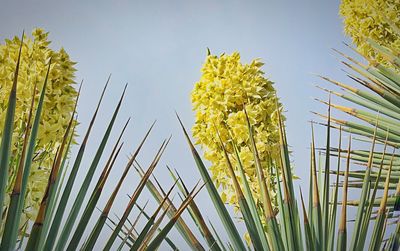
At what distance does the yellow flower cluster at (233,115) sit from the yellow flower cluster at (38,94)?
32.3 inches

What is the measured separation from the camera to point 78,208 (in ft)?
3.76

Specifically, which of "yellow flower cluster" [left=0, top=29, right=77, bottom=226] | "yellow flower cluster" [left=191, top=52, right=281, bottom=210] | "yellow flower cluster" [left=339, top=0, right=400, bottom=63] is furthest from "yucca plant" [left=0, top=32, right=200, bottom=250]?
"yellow flower cluster" [left=339, top=0, right=400, bottom=63]

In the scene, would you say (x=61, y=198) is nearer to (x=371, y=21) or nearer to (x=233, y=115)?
(x=233, y=115)

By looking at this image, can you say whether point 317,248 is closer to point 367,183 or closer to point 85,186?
point 367,183

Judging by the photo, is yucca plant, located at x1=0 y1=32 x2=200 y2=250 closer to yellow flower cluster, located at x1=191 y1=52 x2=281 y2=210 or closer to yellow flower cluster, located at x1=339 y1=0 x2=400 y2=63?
yellow flower cluster, located at x1=191 y1=52 x2=281 y2=210

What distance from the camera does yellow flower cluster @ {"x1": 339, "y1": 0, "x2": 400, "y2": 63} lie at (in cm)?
400

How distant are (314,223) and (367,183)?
0.84ft

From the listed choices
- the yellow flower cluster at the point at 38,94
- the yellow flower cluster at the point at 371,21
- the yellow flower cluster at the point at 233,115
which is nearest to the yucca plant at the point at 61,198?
the yellow flower cluster at the point at 38,94

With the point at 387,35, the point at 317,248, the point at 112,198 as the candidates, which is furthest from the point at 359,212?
the point at 387,35

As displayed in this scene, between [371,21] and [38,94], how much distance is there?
134 inches

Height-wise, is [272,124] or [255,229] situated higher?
[272,124]

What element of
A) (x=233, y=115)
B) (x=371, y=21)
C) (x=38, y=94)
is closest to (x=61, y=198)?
(x=38, y=94)

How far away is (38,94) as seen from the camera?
185 cm

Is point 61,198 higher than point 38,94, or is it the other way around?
point 38,94
